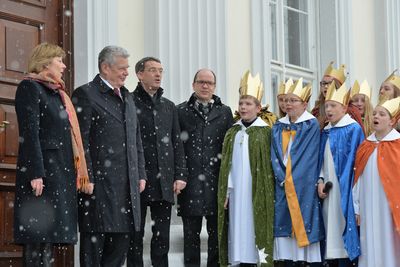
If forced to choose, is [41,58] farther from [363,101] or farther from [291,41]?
[291,41]

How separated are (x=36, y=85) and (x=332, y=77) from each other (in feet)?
9.53

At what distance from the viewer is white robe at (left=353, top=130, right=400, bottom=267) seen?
7185mm

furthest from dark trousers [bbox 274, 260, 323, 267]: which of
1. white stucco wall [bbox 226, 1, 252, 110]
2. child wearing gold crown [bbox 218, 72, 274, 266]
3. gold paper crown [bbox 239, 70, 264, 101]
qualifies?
white stucco wall [bbox 226, 1, 252, 110]

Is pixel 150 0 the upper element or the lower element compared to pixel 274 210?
upper

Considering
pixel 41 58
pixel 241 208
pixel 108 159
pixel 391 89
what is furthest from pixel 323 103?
pixel 41 58

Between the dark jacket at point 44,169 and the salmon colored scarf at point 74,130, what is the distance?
35mm

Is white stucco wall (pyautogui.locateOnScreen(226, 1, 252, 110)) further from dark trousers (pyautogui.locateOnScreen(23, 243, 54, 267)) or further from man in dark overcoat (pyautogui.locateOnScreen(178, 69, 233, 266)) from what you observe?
dark trousers (pyautogui.locateOnScreen(23, 243, 54, 267))

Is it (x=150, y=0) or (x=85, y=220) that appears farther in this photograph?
(x=150, y=0)

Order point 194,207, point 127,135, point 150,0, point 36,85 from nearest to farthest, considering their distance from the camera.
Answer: point 36,85
point 127,135
point 194,207
point 150,0

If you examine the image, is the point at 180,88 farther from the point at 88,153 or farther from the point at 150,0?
the point at 88,153

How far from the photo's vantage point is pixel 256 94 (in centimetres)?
775

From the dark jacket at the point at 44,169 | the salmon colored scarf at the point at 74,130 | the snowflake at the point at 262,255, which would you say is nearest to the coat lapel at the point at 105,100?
the salmon colored scarf at the point at 74,130

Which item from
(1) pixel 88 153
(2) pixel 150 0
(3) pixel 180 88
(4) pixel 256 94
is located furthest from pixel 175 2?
(1) pixel 88 153

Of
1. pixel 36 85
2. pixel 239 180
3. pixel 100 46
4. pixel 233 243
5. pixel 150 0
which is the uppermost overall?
pixel 150 0
